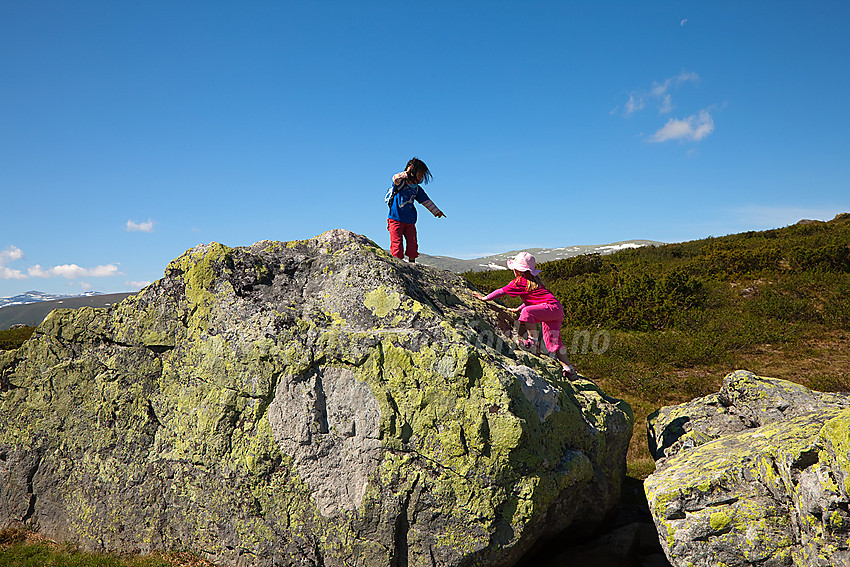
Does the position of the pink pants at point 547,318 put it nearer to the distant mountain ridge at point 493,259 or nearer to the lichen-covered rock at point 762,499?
the lichen-covered rock at point 762,499

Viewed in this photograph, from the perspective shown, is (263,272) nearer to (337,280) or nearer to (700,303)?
(337,280)

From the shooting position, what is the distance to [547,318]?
25.2 ft

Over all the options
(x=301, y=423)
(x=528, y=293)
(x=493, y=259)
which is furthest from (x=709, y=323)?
(x=493, y=259)

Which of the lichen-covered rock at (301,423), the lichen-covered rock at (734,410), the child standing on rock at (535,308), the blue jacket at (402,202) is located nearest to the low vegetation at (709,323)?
the lichen-covered rock at (734,410)

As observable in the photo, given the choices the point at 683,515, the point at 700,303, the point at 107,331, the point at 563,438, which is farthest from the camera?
the point at 700,303

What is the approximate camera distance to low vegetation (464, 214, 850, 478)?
45.3 feet

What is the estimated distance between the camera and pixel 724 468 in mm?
5305

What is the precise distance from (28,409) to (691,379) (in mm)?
15117

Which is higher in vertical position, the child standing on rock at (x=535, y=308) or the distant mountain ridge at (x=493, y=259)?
the distant mountain ridge at (x=493, y=259)

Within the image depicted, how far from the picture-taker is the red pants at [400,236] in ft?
29.4

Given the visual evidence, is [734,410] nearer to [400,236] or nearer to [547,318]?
[547,318]

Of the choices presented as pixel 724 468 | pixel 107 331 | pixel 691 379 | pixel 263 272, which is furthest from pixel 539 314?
pixel 691 379

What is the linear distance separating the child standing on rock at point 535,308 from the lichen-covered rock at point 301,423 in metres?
0.42

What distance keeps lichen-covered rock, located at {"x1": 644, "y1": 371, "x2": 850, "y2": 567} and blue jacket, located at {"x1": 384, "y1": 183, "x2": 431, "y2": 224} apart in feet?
18.5
